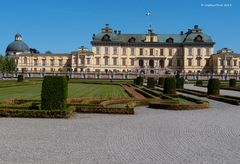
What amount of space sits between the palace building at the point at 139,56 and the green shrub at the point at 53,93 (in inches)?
2272

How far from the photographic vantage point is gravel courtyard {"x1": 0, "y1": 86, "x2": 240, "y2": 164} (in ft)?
18.6

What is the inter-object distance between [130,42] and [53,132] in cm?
6396

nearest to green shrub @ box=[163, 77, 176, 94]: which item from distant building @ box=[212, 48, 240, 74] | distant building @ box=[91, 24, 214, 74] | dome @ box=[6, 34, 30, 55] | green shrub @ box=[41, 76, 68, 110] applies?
green shrub @ box=[41, 76, 68, 110]

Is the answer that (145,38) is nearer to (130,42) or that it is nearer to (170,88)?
(130,42)

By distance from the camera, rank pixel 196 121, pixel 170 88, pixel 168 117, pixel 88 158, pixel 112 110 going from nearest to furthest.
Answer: pixel 88 158
pixel 196 121
pixel 168 117
pixel 112 110
pixel 170 88

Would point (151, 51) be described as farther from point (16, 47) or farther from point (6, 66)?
point (16, 47)

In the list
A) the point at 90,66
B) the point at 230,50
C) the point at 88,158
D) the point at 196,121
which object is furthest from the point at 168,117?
the point at 230,50

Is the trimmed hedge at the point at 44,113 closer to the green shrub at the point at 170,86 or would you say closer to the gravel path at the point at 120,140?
the gravel path at the point at 120,140

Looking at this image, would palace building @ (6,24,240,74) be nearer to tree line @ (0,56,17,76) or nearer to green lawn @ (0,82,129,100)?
tree line @ (0,56,17,76)

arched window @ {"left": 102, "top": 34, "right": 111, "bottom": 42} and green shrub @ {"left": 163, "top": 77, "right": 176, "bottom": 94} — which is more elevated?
arched window @ {"left": 102, "top": 34, "right": 111, "bottom": 42}

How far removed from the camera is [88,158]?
5645mm

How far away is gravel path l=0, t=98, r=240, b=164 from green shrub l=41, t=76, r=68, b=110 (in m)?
1.13

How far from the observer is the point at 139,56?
71.7 meters

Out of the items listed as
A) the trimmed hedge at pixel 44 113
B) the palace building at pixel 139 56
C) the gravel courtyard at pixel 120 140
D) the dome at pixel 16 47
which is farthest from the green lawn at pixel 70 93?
the dome at pixel 16 47
